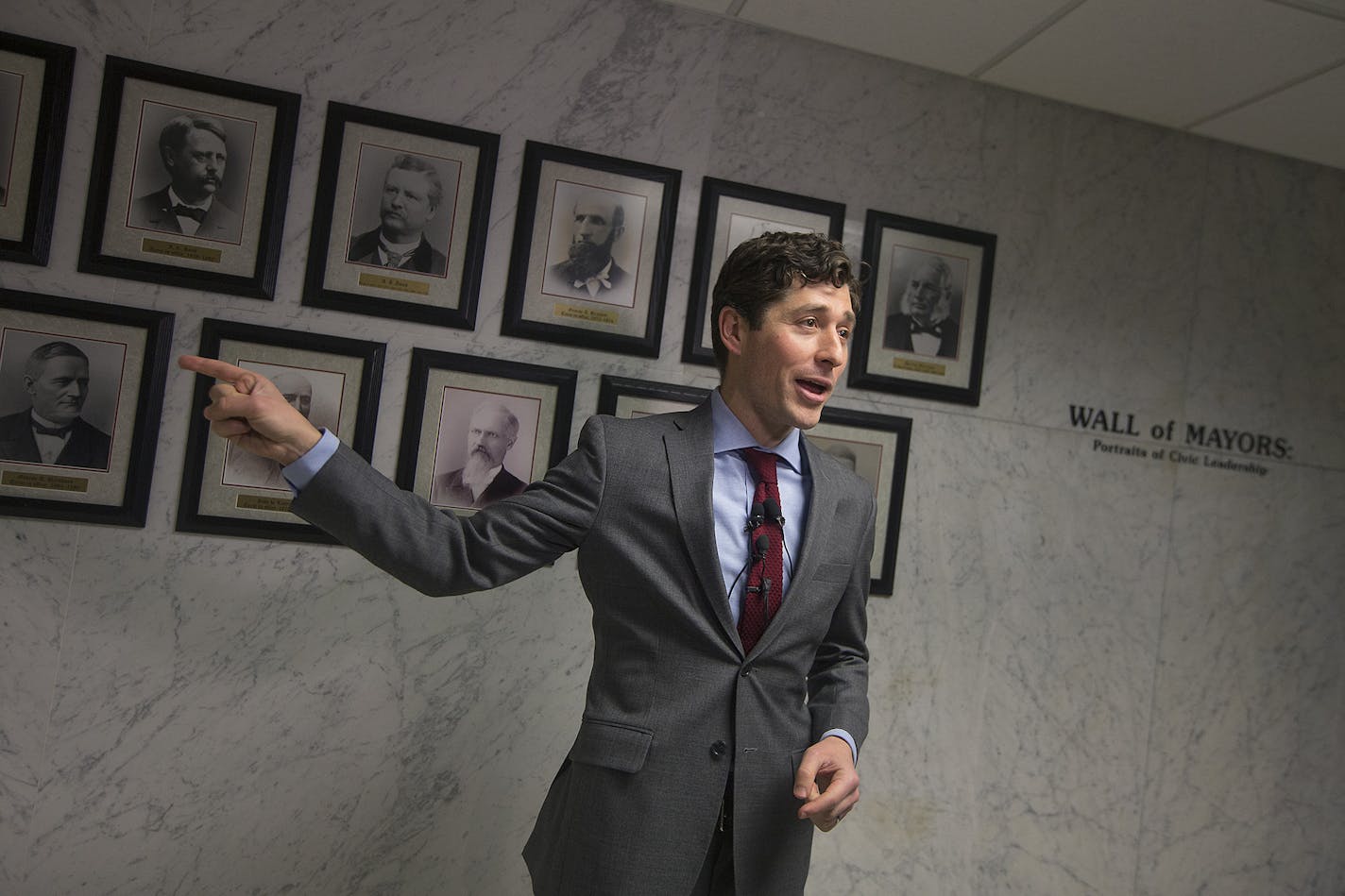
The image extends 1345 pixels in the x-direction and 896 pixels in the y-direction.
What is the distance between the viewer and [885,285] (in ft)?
9.47

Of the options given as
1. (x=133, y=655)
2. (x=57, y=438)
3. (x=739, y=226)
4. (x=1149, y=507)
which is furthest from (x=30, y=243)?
(x=1149, y=507)

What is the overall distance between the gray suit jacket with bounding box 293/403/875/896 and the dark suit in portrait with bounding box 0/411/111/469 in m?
1.20

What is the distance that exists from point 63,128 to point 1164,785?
3684mm

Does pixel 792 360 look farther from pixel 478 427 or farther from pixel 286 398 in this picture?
pixel 286 398

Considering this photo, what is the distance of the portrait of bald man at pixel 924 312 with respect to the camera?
290cm

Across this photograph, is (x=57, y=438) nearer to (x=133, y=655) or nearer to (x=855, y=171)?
(x=133, y=655)

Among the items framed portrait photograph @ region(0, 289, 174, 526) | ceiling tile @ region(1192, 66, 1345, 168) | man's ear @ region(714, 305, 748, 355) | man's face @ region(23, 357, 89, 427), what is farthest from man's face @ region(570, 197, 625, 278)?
ceiling tile @ region(1192, 66, 1345, 168)

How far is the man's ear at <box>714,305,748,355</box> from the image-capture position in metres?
1.88

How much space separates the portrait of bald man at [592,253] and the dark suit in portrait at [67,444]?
1163 mm

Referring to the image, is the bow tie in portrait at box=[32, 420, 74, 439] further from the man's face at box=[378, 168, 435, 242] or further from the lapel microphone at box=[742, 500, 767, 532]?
the lapel microphone at box=[742, 500, 767, 532]

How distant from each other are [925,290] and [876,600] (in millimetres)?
957

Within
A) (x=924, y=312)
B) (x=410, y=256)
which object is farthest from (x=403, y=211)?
(x=924, y=312)

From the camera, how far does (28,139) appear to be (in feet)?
7.43

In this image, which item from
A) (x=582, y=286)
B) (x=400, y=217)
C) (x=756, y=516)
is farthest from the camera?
(x=582, y=286)
